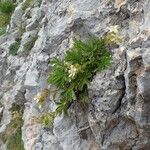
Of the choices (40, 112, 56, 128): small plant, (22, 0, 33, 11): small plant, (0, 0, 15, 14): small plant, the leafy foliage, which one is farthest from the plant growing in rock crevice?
the leafy foliage

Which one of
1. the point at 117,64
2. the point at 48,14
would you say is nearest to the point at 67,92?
the point at 117,64

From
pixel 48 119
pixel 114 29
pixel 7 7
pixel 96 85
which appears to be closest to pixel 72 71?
pixel 96 85

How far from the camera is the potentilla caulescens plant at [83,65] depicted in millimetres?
8586

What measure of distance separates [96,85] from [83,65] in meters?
0.50

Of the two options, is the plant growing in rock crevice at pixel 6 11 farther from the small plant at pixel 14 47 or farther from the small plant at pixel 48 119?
the small plant at pixel 48 119

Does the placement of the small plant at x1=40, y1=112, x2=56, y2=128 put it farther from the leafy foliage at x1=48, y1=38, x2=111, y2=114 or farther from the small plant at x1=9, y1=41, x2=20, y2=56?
the small plant at x1=9, y1=41, x2=20, y2=56

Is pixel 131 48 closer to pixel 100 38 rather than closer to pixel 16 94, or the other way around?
pixel 100 38

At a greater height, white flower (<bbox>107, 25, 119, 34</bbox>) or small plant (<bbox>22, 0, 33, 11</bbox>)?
white flower (<bbox>107, 25, 119, 34</bbox>)

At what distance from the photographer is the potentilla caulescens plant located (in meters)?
8.59

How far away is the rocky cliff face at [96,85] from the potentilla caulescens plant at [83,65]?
190 millimetres

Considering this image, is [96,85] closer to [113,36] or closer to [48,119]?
[113,36]

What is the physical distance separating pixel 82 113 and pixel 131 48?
197cm

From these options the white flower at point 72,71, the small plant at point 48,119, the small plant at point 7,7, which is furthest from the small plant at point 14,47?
the white flower at point 72,71

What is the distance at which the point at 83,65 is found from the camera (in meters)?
8.61
